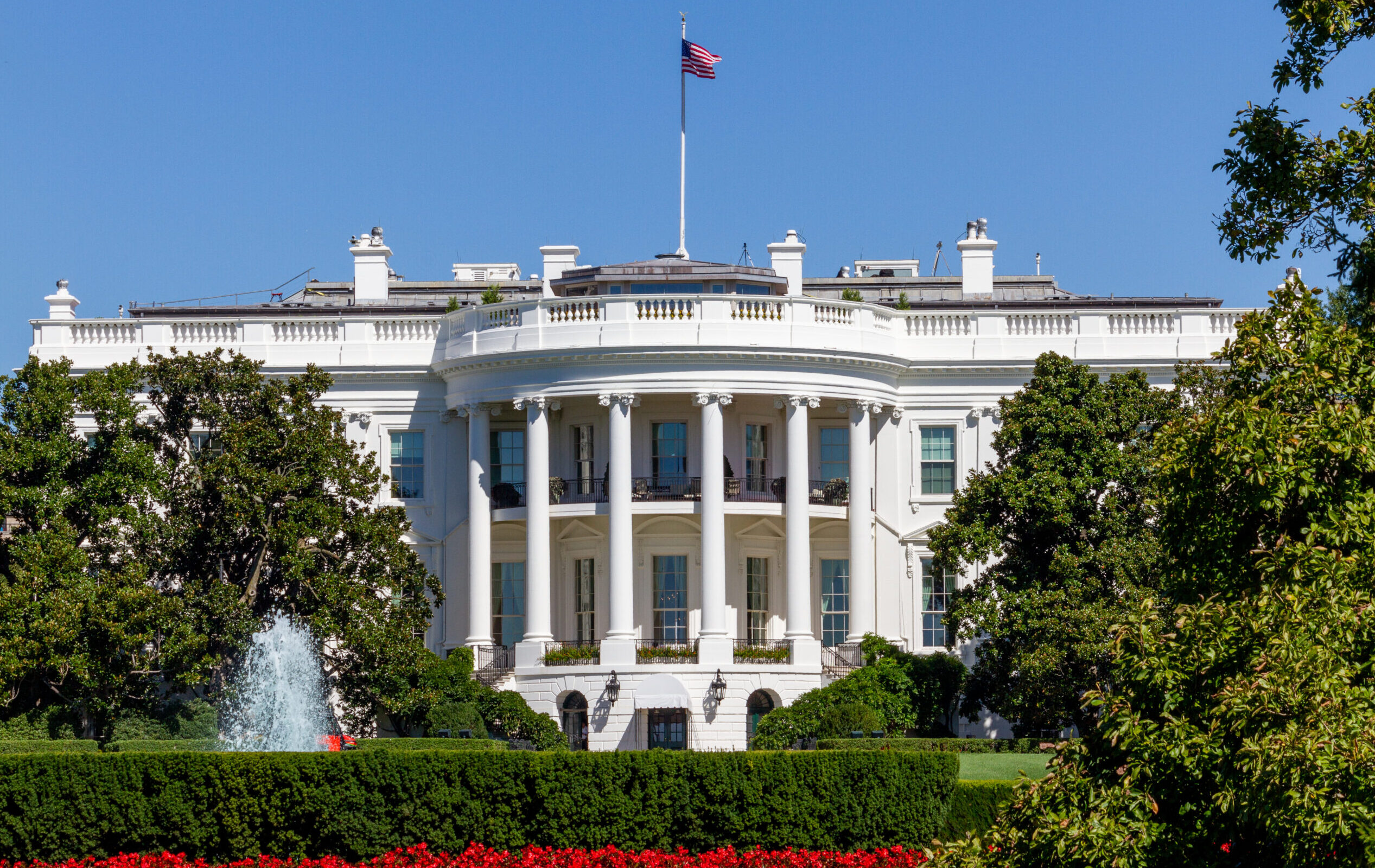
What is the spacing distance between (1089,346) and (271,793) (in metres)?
31.4

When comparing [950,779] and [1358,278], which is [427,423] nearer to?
[950,779]

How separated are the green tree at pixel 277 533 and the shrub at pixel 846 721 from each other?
9.33 metres

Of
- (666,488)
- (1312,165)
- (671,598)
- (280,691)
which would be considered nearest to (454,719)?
(280,691)

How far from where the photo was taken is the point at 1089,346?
51.2 meters

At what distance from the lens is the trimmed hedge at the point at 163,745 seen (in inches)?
1367

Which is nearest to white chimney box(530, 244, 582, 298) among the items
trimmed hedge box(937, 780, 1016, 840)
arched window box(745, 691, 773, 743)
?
arched window box(745, 691, 773, 743)

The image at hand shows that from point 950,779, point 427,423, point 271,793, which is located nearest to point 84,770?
point 271,793

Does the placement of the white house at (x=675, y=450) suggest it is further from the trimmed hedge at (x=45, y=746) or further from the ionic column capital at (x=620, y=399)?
the trimmed hedge at (x=45, y=746)

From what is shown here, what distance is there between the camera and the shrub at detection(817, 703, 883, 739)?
143 ft

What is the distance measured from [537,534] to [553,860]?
23.1 m

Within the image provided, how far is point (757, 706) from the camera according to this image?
46.9m

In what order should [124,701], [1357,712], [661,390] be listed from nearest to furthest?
[1357,712] < [124,701] < [661,390]

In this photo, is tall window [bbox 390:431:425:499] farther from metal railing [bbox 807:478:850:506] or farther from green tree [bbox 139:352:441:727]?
metal railing [bbox 807:478:850:506]

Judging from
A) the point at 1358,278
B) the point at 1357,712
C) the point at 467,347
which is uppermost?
the point at 467,347
